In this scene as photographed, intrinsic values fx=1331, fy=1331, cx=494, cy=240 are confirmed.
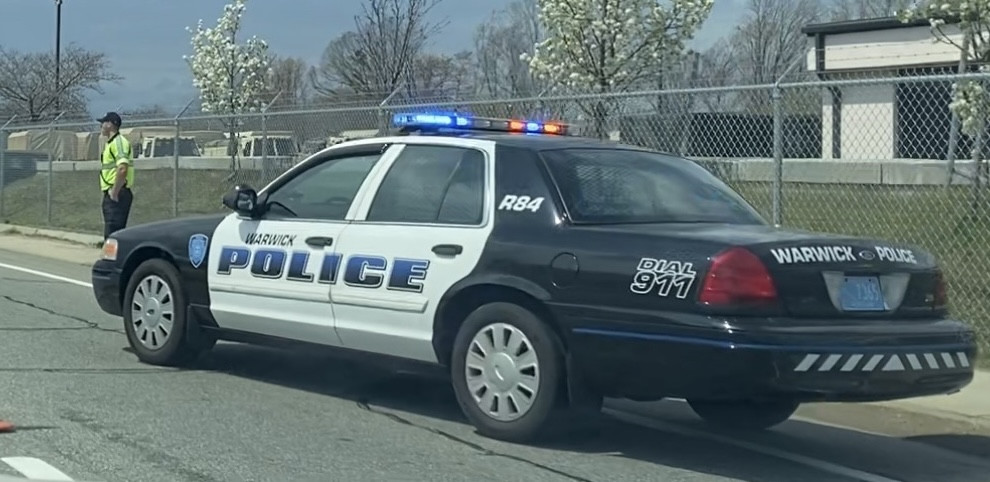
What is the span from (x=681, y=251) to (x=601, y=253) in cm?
40

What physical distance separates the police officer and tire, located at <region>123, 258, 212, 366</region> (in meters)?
5.80

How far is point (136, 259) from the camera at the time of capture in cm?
870

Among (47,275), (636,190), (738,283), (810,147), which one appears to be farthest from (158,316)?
(810,147)

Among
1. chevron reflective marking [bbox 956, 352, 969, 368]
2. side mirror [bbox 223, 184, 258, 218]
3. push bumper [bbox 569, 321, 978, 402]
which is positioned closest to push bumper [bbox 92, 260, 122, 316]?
side mirror [bbox 223, 184, 258, 218]

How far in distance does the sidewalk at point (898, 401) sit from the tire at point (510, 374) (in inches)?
102

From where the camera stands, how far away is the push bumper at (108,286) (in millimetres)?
8805

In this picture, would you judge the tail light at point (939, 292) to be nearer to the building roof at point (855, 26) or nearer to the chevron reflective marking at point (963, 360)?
the chevron reflective marking at point (963, 360)

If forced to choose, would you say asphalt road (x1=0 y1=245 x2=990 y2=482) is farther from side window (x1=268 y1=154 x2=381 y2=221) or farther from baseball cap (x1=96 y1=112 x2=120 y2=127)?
baseball cap (x1=96 y1=112 x2=120 y2=127)

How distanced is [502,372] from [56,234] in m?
15.9

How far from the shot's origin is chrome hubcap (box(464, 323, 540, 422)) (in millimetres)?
6484

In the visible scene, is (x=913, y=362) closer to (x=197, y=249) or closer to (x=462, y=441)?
(x=462, y=441)

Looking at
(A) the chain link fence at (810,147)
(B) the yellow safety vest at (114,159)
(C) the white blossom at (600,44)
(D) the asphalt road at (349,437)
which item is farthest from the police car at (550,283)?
(C) the white blossom at (600,44)

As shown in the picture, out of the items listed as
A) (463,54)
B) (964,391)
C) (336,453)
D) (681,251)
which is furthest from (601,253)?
(463,54)

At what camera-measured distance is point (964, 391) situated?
8297 mm
